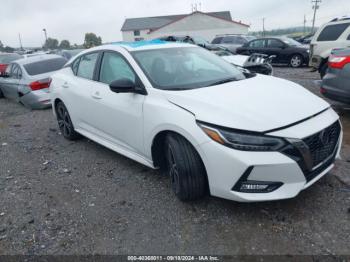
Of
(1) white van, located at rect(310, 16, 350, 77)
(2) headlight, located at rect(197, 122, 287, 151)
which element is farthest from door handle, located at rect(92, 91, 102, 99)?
(1) white van, located at rect(310, 16, 350, 77)

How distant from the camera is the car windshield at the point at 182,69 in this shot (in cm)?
327

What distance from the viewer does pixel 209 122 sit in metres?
2.58

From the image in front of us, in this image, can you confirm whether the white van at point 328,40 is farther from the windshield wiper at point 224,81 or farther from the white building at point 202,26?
the white building at point 202,26

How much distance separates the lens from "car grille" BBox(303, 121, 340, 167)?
101 inches

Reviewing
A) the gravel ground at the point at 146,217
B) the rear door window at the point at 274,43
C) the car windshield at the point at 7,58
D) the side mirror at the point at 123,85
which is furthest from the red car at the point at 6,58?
the side mirror at the point at 123,85

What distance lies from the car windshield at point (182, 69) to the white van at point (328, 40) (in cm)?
558

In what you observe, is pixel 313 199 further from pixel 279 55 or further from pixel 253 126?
pixel 279 55

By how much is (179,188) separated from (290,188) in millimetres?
1051

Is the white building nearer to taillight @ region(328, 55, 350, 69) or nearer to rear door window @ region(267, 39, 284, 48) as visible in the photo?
rear door window @ region(267, 39, 284, 48)

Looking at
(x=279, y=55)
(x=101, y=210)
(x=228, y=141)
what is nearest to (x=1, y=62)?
(x=279, y=55)

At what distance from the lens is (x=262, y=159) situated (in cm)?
240

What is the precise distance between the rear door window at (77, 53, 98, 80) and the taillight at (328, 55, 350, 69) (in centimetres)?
395

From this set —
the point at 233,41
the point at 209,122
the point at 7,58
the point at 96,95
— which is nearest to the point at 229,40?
the point at 233,41

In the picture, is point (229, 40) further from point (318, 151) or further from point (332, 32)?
point (318, 151)
